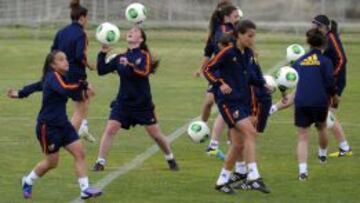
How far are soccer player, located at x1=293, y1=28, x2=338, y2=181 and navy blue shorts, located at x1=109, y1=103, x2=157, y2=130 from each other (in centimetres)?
183

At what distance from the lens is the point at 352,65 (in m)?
29.2

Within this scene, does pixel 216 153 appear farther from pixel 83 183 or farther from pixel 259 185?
pixel 83 183

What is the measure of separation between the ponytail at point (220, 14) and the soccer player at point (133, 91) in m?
1.90

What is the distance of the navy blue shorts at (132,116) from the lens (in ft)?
43.6

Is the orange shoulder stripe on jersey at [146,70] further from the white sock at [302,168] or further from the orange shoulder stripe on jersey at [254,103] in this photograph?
the white sock at [302,168]

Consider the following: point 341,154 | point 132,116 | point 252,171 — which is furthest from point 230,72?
point 341,154

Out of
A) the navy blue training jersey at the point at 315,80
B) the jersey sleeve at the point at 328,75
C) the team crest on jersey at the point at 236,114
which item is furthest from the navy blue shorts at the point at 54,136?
the jersey sleeve at the point at 328,75

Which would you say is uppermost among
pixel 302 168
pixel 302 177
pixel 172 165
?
pixel 302 168

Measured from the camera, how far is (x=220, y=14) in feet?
49.7

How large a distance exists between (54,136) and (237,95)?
2.10 metres

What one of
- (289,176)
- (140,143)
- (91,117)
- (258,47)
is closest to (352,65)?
(258,47)

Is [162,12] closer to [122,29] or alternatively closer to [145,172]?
[122,29]

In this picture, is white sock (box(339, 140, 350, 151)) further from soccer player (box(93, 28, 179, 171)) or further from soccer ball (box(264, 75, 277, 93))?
soccer player (box(93, 28, 179, 171))

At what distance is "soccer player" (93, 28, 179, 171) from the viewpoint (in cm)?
1301
